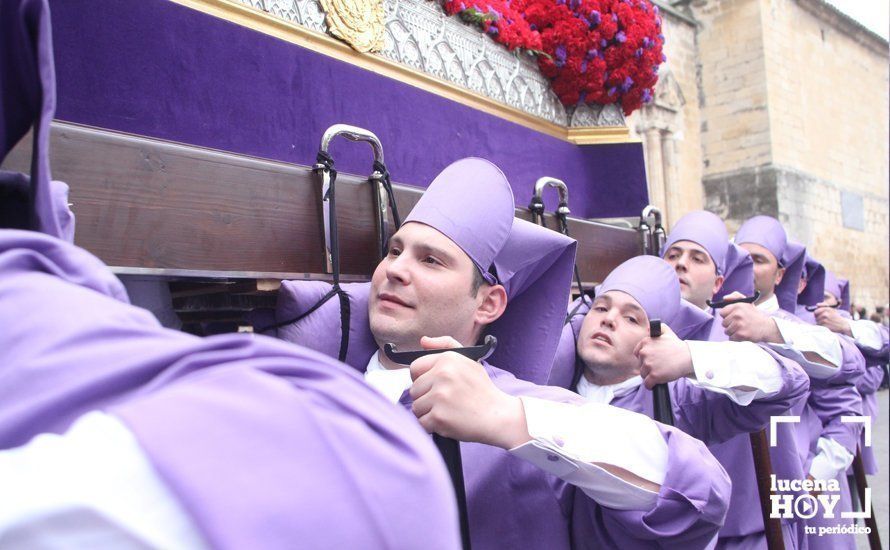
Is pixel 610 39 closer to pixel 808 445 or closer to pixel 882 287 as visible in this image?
pixel 808 445

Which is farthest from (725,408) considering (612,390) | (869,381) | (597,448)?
(869,381)

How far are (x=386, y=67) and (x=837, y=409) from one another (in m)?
3.43

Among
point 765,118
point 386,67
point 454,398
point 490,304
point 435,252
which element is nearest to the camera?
point 454,398

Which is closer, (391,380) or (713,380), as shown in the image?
(391,380)

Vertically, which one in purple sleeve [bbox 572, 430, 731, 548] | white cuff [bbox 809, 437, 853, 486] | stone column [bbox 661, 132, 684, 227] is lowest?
white cuff [bbox 809, 437, 853, 486]

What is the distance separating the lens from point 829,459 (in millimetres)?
4531

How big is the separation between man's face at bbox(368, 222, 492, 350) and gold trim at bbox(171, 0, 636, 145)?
2.31 ft

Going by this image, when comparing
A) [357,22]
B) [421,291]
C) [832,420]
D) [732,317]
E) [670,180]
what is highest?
[670,180]

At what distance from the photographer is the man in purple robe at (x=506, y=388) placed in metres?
1.38

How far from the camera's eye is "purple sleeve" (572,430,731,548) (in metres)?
1.57

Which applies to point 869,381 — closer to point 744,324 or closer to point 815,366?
point 815,366

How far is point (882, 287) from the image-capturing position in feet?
61.6

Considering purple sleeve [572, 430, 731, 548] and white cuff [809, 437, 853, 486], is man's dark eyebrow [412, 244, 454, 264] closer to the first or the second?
purple sleeve [572, 430, 731, 548]

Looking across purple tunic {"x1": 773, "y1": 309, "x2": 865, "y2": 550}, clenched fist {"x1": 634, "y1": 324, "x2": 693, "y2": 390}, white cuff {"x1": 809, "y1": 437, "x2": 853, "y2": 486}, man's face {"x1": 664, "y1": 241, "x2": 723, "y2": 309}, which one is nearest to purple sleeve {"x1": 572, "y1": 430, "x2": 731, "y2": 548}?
clenched fist {"x1": 634, "y1": 324, "x2": 693, "y2": 390}
